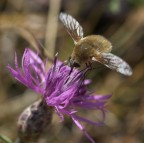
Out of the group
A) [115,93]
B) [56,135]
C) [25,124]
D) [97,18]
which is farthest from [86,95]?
[97,18]

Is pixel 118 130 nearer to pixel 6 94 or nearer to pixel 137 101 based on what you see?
pixel 137 101

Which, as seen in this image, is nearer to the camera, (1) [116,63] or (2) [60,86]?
(1) [116,63]

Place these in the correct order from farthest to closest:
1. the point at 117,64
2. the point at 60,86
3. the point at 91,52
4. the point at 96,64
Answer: the point at 96,64
the point at 60,86
the point at 91,52
the point at 117,64

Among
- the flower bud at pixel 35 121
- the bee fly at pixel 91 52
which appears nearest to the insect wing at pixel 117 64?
the bee fly at pixel 91 52

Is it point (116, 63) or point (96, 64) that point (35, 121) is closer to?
point (116, 63)

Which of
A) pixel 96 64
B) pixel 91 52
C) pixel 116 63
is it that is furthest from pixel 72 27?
pixel 96 64

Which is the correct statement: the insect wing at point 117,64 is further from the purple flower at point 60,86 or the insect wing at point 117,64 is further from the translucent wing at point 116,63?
the purple flower at point 60,86
